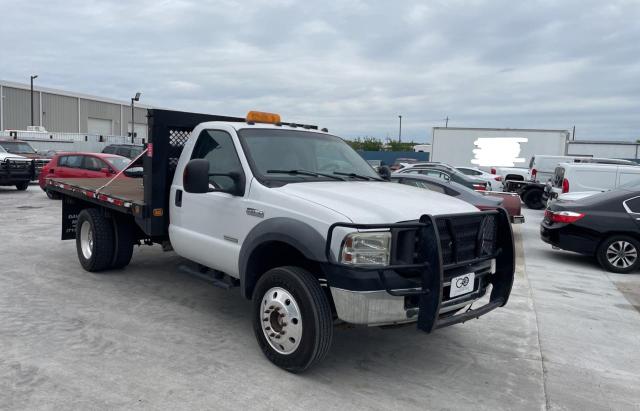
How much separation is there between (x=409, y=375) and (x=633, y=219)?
20.3 feet

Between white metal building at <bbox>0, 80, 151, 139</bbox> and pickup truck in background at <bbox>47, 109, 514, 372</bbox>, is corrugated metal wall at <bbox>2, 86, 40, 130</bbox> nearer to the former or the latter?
white metal building at <bbox>0, 80, 151, 139</bbox>

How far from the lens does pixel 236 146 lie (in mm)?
4930

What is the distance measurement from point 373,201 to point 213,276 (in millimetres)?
2004

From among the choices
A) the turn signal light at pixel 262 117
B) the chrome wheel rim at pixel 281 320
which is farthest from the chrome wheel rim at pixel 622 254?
the chrome wheel rim at pixel 281 320

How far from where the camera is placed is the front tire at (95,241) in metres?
6.75

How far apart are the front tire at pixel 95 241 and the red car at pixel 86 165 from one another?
7.15m

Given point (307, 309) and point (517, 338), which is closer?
point (307, 309)

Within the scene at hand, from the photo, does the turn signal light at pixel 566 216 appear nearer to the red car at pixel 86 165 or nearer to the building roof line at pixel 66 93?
the red car at pixel 86 165

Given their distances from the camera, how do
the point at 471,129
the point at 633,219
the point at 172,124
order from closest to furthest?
the point at 172,124
the point at 633,219
the point at 471,129

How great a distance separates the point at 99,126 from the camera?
69.1m

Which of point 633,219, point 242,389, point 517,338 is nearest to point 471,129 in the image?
point 633,219

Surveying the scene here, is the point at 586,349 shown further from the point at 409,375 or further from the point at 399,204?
the point at 399,204

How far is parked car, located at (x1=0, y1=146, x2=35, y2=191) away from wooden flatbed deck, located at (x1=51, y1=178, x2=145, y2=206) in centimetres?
1150

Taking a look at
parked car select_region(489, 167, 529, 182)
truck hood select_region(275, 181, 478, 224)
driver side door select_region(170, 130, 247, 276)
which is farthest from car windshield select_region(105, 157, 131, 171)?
parked car select_region(489, 167, 529, 182)
